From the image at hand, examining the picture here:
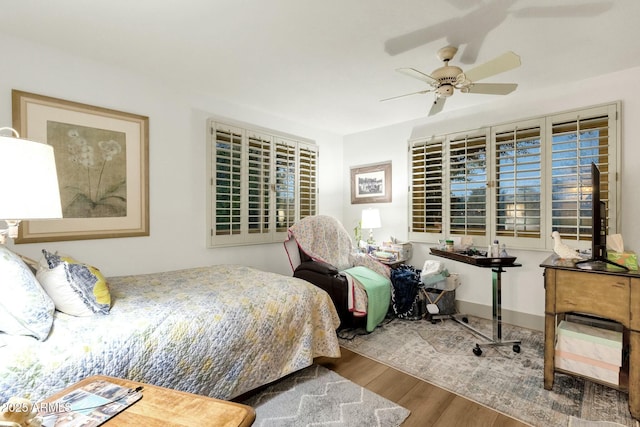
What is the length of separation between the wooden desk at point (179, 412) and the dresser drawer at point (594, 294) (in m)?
2.18

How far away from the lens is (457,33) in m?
2.16

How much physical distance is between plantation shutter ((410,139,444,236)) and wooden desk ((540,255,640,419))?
1.72 m

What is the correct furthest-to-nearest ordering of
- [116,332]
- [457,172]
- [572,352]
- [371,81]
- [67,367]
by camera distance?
[457,172], [371,81], [572,352], [116,332], [67,367]

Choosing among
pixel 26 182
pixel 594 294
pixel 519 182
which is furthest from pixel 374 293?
pixel 26 182

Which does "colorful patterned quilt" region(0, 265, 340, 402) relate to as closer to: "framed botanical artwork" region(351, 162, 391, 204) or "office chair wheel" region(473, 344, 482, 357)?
"office chair wheel" region(473, 344, 482, 357)

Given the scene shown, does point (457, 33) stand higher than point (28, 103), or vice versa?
point (457, 33)

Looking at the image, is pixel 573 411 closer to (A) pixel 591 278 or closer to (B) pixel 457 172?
(A) pixel 591 278

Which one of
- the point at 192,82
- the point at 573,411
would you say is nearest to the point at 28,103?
the point at 192,82

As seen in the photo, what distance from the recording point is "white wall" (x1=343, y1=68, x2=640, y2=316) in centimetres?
274

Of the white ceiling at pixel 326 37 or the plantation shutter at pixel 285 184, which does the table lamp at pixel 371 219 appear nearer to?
the plantation shutter at pixel 285 184

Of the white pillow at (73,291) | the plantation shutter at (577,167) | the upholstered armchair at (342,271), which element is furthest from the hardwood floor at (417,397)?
the plantation shutter at (577,167)

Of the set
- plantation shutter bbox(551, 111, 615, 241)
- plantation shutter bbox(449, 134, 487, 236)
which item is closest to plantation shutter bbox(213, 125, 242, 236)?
plantation shutter bbox(449, 134, 487, 236)

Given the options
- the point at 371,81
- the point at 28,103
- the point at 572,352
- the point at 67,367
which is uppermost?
the point at 371,81

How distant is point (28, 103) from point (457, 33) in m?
3.22
